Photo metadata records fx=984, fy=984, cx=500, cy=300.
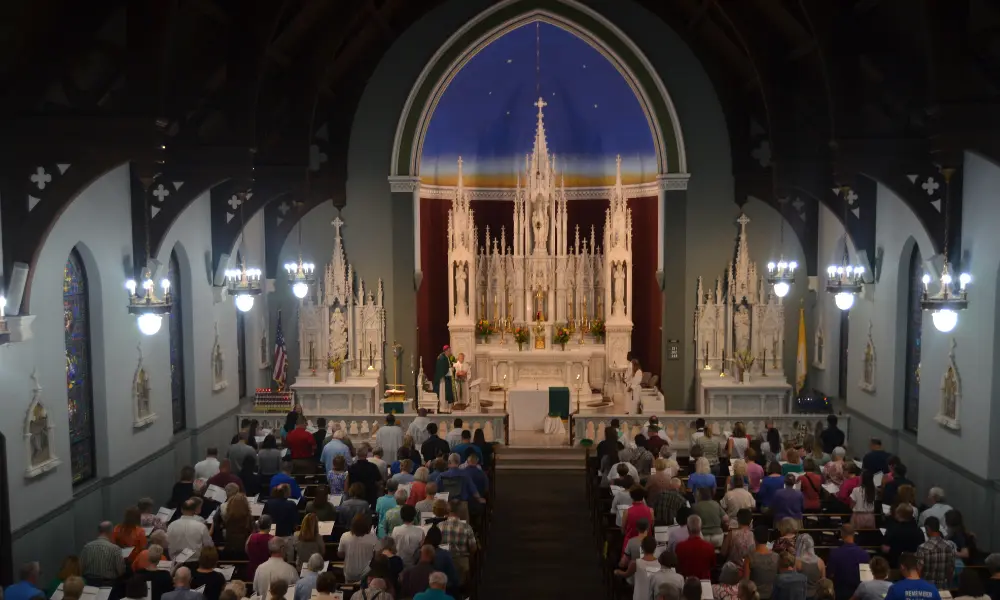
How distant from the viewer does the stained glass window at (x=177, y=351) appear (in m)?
19.8

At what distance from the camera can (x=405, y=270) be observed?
84.1 feet

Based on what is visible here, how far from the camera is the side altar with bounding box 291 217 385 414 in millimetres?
23922

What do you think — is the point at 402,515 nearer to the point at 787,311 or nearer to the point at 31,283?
the point at 31,283

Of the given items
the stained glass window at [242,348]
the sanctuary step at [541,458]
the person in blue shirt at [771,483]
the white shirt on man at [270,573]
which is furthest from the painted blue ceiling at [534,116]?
the white shirt on man at [270,573]

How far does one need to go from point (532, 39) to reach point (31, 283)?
53.9 feet

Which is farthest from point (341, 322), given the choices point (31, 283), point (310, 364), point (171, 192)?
point (31, 283)

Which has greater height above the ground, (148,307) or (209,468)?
(148,307)

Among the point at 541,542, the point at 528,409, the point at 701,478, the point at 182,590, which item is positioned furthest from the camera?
the point at 528,409

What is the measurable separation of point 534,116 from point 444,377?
26.7 feet

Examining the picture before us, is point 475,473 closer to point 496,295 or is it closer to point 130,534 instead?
point 130,534

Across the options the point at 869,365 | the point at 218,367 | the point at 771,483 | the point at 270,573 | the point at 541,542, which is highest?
the point at 869,365

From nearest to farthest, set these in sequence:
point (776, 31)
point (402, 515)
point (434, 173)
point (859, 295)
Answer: point (402, 515) → point (776, 31) → point (859, 295) → point (434, 173)

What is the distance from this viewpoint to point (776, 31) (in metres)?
19.8

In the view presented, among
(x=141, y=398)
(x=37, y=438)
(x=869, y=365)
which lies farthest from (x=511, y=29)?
(x=37, y=438)
